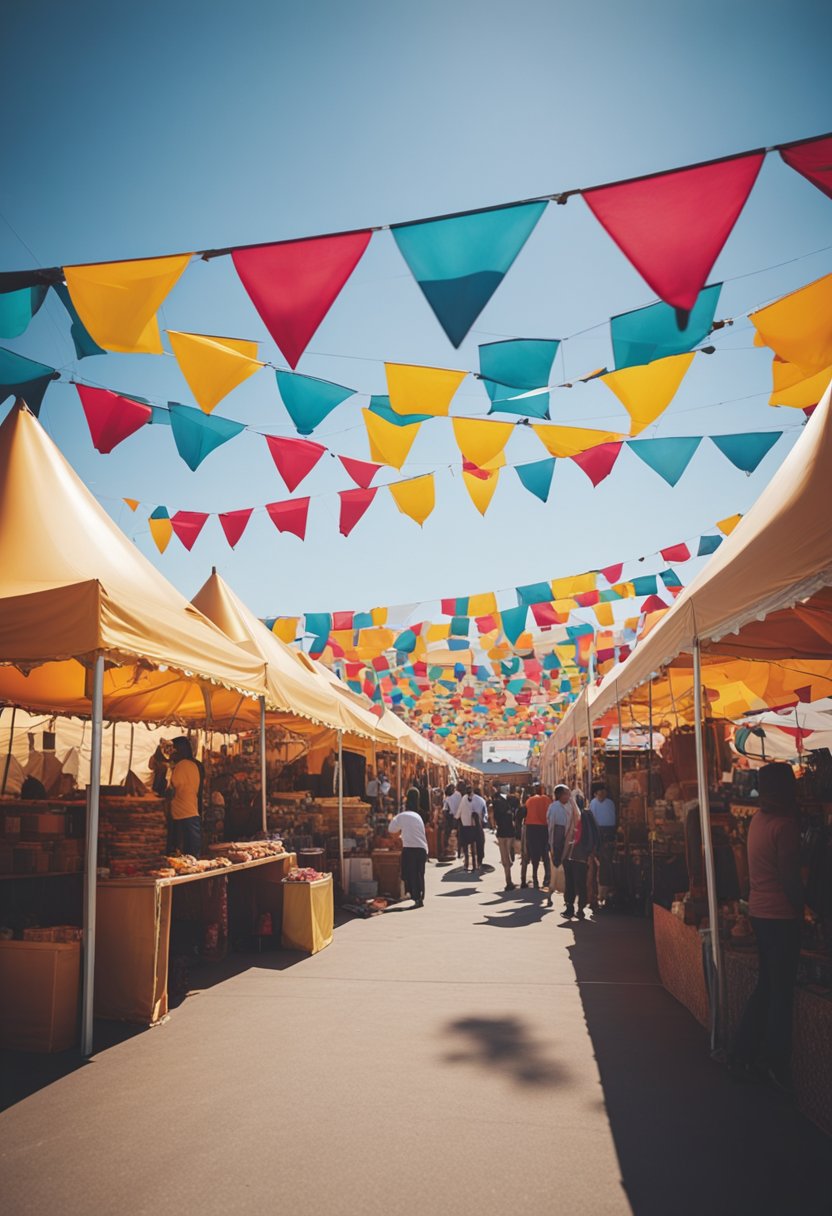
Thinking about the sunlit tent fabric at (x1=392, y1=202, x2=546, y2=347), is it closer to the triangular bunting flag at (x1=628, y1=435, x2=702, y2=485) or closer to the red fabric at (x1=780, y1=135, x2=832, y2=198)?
the red fabric at (x1=780, y1=135, x2=832, y2=198)

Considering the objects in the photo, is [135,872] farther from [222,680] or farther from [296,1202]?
[296,1202]

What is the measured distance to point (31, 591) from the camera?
5562 millimetres

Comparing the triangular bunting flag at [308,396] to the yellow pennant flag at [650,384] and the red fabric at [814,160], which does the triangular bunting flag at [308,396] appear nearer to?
the yellow pennant flag at [650,384]

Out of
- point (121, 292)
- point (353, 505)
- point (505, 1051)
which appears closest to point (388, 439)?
point (353, 505)

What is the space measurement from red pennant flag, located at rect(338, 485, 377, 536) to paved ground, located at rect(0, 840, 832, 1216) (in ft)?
18.4

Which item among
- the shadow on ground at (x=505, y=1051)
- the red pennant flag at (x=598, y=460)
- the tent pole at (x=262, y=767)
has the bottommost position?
the shadow on ground at (x=505, y=1051)

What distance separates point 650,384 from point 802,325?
48.2 inches

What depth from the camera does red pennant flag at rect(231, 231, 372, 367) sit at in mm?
5105

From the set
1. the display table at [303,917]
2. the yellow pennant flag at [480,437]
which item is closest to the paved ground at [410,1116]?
the display table at [303,917]

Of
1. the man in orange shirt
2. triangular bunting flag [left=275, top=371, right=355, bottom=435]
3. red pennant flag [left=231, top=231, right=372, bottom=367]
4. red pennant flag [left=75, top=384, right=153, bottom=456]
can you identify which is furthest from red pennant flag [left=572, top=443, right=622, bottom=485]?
the man in orange shirt

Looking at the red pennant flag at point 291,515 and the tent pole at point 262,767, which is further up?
the red pennant flag at point 291,515

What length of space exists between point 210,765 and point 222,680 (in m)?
5.91

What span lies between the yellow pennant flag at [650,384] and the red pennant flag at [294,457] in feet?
10.9

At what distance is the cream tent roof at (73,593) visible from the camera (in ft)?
17.9
